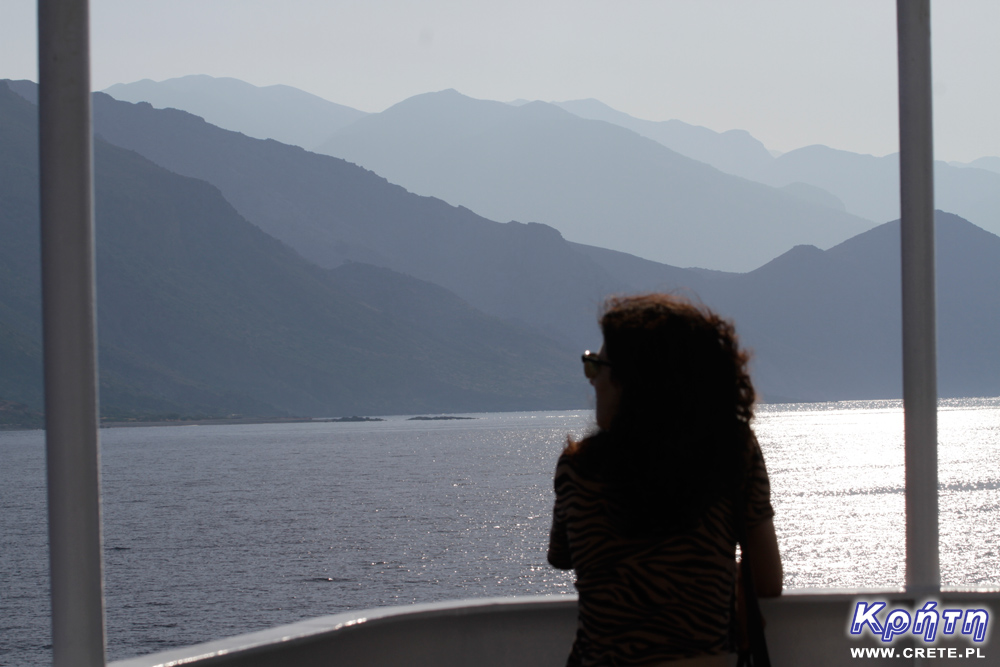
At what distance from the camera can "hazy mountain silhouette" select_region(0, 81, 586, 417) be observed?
141 metres

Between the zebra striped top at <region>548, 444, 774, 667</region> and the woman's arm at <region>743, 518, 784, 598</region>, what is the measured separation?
0.13m

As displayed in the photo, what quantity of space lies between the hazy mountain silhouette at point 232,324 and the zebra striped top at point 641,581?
137m

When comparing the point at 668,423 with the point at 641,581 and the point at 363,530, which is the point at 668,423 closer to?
the point at 641,581

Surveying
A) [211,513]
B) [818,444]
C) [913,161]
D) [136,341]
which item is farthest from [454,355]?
[913,161]

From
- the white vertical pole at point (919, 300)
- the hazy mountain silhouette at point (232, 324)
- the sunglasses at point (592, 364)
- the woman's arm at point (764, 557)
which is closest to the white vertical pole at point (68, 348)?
the sunglasses at point (592, 364)

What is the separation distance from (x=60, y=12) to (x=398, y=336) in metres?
165

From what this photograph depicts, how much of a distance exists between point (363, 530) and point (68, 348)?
45.2 metres

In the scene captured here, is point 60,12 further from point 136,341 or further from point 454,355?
point 454,355

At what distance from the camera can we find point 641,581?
1660 mm

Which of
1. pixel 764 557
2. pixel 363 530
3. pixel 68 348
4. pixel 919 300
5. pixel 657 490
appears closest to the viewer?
pixel 657 490

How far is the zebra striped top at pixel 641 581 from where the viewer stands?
166cm

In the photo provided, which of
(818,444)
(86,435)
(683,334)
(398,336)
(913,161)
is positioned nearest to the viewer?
(683,334)

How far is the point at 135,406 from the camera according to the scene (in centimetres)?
13900

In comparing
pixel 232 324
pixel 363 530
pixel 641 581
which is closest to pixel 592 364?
pixel 641 581
